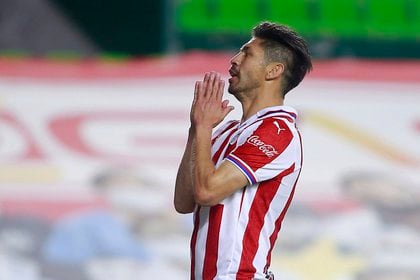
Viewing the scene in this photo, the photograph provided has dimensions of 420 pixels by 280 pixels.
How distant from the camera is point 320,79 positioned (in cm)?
744

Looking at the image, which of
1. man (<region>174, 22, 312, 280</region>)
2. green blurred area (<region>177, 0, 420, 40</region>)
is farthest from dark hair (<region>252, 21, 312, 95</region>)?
green blurred area (<region>177, 0, 420, 40</region>)

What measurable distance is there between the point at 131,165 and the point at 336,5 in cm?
281

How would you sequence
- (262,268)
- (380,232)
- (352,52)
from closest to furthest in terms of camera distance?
1. (262,268)
2. (380,232)
3. (352,52)

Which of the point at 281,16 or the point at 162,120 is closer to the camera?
the point at 162,120

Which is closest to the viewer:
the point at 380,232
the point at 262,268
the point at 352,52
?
the point at 262,268

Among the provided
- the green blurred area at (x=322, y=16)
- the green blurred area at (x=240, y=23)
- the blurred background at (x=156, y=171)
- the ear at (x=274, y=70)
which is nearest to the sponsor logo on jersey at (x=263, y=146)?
the ear at (x=274, y=70)

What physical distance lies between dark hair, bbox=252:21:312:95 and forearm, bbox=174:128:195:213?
15.0 inches

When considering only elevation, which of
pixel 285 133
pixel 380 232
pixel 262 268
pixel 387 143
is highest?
pixel 285 133

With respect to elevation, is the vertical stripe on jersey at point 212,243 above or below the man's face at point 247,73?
below

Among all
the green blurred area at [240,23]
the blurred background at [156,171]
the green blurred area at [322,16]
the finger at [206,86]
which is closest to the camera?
the finger at [206,86]

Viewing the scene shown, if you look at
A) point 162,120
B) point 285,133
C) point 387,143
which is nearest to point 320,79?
point 387,143

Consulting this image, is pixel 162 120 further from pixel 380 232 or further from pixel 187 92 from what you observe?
pixel 380 232

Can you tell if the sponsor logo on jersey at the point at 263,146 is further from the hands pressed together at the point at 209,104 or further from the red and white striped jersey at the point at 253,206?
the hands pressed together at the point at 209,104

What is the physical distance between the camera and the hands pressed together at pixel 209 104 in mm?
3666
